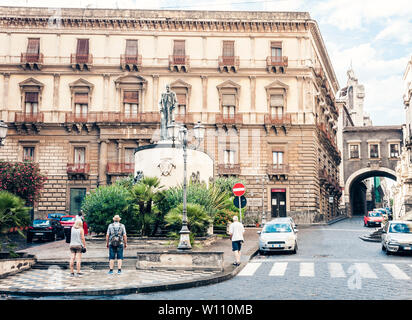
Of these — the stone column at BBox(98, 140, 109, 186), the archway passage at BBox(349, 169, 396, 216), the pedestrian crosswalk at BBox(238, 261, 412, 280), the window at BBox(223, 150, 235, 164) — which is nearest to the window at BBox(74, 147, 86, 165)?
the stone column at BBox(98, 140, 109, 186)

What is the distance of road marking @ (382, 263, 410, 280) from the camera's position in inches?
485

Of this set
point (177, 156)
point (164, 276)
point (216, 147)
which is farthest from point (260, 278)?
point (216, 147)

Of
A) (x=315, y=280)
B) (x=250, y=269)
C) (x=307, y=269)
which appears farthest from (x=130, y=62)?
(x=315, y=280)

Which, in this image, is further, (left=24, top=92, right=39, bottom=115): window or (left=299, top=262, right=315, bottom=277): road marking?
(left=24, top=92, right=39, bottom=115): window

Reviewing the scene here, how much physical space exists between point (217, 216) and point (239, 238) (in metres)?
8.88

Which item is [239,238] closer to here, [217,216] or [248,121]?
[217,216]

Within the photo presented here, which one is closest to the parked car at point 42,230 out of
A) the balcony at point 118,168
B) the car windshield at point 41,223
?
the car windshield at point 41,223

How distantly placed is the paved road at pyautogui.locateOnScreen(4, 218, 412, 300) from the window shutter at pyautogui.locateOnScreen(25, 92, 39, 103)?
29299mm

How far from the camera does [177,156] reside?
22.7 m

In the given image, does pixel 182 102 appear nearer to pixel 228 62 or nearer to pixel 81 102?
pixel 228 62

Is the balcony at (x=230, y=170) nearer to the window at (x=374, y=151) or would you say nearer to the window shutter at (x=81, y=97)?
the window shutter at (x=81, y=97)

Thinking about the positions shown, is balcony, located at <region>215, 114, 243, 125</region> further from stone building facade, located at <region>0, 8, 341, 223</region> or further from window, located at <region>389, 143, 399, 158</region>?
window, located at <region>389, 143, 399, 158</region>

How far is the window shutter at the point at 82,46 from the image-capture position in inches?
1644

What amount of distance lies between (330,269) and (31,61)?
34.3 metres
